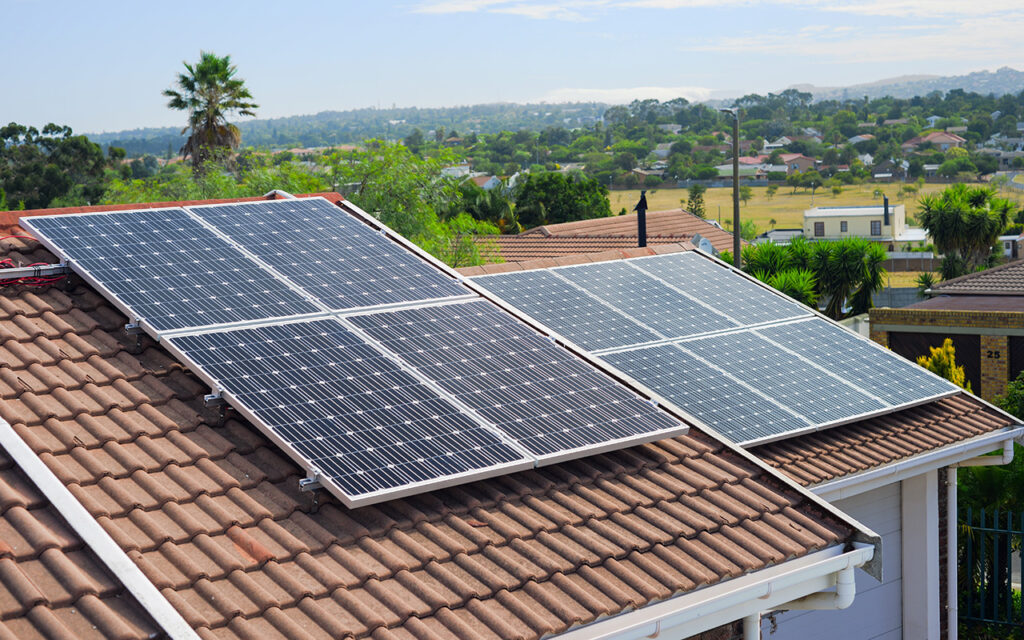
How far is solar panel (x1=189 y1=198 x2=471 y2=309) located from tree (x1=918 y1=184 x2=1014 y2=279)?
55.5 m

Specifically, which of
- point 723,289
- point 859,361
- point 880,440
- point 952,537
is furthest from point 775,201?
point 880,440

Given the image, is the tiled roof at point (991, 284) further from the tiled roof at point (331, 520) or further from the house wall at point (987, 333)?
the tiled roof at point (331, 520)

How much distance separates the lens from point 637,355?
422 inches

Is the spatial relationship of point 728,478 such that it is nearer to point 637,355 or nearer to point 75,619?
point 637,355

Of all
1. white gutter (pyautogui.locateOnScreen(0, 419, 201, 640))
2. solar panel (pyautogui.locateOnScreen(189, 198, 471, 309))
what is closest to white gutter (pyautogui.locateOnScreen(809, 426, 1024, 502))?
solar panel (pyautogui.locateOnScreen(189, 198, 471, 309))

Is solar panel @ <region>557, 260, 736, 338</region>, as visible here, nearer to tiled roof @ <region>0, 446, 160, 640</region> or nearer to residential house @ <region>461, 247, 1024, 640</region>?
residential house @ <region>461, 247, 1024, 640</region>

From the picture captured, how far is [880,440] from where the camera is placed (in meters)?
11.4

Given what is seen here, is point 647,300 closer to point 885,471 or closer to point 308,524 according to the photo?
point 885,471

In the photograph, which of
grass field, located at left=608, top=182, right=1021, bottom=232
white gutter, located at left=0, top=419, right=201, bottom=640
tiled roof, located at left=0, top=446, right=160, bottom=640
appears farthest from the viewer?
grass field, located at left=608, top=182, right=1021, bottom=232

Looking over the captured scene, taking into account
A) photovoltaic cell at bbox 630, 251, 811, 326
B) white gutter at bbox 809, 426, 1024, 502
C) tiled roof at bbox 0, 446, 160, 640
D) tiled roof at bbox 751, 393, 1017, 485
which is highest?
photovoltaic cell at bbox 630, 251, 811, 326

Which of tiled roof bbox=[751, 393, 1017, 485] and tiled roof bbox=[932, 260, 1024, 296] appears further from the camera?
tiled roof bbox=[932, 260, 1024, 296]

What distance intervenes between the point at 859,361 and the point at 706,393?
9.62 feet

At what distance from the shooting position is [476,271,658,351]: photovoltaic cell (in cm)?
1089

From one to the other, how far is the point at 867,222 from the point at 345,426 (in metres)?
109
